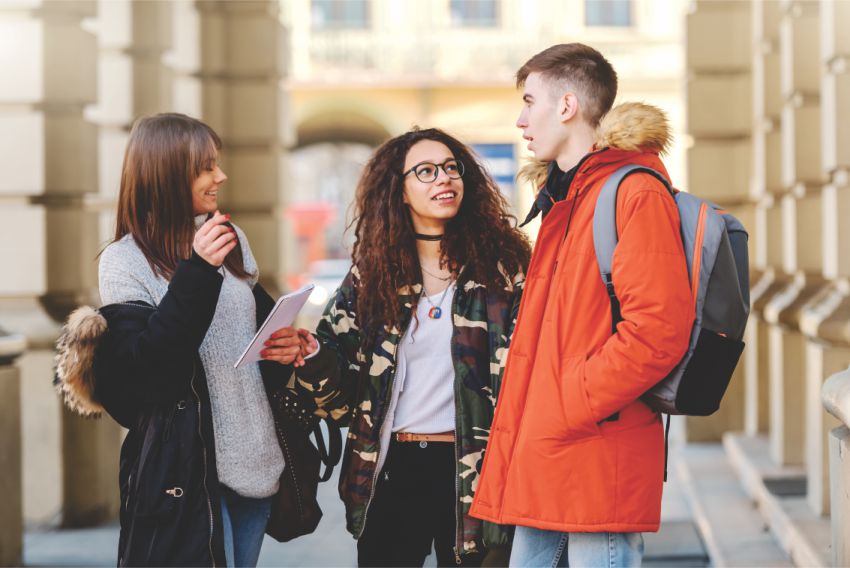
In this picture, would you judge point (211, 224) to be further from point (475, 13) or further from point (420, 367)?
point (475, 13)

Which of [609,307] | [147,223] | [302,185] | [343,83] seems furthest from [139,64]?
[302,185]

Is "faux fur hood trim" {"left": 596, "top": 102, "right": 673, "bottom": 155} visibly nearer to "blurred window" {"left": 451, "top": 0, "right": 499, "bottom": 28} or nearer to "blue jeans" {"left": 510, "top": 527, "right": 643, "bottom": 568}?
"blue jeans" {"left": 510, "top": 527, "right": 643, "bottom": 568}

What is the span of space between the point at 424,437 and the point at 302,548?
3.13 metres

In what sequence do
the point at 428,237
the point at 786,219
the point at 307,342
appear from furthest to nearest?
the point at 786,219, the point at 428,237, the point at 307,342

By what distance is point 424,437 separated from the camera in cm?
368

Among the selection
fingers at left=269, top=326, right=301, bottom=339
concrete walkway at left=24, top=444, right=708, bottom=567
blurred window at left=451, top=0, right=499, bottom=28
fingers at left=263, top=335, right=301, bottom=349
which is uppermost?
blurred window at left=451, top=0, right=499, bottom=28

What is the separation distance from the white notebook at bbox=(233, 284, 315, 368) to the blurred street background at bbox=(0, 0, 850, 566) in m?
1.26

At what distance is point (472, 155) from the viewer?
4.04 metres

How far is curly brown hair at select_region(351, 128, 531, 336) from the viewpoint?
3748mm

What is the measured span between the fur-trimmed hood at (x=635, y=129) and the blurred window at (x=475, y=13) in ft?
78.9

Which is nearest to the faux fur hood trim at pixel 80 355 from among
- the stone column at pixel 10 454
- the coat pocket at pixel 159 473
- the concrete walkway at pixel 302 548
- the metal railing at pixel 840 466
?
the coat pocket at pixel 159 473

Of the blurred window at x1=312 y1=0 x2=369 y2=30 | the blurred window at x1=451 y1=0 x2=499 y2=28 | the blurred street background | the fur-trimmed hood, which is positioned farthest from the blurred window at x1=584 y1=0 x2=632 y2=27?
the fur-trimmed hood

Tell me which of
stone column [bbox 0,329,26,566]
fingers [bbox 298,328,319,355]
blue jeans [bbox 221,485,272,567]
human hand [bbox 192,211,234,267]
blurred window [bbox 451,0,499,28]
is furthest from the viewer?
blurred window [bbox 451,0,499,28]

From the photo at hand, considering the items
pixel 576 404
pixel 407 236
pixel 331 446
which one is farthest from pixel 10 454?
pixel 576 404
